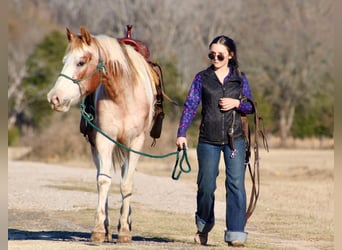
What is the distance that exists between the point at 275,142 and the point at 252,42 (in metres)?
10.7

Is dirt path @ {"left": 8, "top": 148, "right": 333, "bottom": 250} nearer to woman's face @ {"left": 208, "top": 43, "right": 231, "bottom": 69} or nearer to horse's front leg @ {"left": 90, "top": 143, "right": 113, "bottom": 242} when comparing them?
horse's front leg @ {"left": 90, "top": 143, "right": 113, "bottom": 242}

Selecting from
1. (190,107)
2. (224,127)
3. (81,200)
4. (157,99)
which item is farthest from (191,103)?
(81,200)

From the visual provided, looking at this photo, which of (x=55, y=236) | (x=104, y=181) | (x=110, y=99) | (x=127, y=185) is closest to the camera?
(x=104, y=181)

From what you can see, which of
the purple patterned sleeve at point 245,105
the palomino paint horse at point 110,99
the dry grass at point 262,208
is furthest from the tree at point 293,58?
the purple patterned sleeve at point 245,105

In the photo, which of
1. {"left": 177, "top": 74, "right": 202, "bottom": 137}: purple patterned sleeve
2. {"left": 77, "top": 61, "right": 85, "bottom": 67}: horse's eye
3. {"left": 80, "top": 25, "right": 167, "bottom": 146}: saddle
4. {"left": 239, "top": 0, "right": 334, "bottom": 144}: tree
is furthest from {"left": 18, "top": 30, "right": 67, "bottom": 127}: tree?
{"left": 177, "top": 74, "right": 202, "bottom": 137}: purple patterned sleeve

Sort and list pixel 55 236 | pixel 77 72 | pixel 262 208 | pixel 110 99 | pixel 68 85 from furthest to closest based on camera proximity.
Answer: pixel 262 208
pixel 55 236
pixel 110 99
pixel 77 72
pixel 68 85

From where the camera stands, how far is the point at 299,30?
52.8m

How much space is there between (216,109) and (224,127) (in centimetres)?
20

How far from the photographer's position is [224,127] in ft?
31.8

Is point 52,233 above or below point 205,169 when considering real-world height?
below

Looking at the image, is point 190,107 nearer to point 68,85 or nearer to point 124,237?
point 68,85

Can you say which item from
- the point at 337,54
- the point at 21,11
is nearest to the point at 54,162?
the point at 337,54

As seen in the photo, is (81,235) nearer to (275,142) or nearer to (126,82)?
(126,82)

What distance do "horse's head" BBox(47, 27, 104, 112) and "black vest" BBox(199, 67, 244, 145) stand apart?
3.96ft
